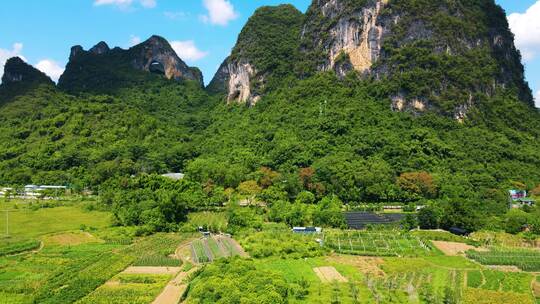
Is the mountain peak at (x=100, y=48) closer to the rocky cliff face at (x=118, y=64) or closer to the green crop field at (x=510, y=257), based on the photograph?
the rocky cliff face at (x=118, y=64)

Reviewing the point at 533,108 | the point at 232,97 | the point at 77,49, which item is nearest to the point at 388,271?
the point at 533,108

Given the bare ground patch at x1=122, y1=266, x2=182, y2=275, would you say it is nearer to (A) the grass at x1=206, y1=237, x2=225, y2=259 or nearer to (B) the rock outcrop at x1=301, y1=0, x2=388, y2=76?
(A) the grass at x1=206, y1=237, x2=225, y2=259

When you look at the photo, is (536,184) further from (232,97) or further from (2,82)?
(2,82)

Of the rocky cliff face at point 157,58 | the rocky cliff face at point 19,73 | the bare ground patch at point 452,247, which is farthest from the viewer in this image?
the rocky cliff face at point 157,58

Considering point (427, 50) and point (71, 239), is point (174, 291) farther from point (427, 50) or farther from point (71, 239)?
point (427, 50)

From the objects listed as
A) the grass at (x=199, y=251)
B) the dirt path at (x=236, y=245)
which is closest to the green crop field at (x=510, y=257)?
the dirt path at (x=236, y=245)

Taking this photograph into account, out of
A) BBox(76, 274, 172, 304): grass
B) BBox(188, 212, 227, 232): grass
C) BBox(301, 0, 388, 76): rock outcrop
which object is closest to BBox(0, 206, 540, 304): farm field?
BBox(76, 274, 172, 304): grass
